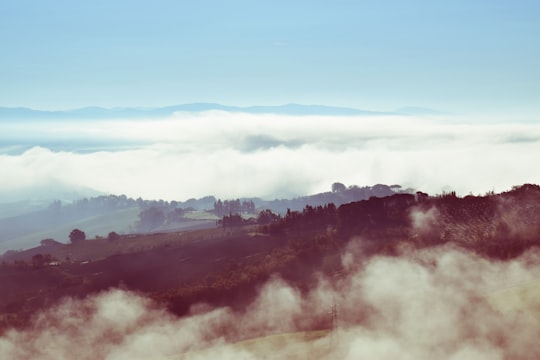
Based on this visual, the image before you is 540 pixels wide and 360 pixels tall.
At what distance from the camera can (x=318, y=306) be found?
106438mm

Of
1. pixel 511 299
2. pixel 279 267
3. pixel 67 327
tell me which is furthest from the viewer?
pixel 279 267

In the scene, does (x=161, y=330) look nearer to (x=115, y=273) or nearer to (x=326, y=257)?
(x=326, y=257)

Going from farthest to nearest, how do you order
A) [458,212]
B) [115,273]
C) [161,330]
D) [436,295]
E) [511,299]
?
[115,273] → [458,212] → [161,330] → [436,295] → [511,299]

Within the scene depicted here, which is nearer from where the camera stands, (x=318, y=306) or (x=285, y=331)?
(x=285, y=331)

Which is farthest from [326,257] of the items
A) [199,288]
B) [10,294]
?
[10,294]

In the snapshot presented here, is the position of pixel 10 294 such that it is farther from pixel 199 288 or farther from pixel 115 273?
pixel 199 288

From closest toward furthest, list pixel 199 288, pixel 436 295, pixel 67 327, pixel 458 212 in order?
pixel 436 295, pixel 67 327, pixel 199 288, pixel 458 212

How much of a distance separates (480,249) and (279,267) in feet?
168

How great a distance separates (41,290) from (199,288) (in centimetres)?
6600

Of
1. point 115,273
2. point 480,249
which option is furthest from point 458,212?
point 115,273

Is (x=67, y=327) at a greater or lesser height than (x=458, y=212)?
lesser

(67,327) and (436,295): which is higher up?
(436,295)

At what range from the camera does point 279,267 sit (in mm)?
141625

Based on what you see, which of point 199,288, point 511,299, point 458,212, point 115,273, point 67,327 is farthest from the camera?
point 115,273
